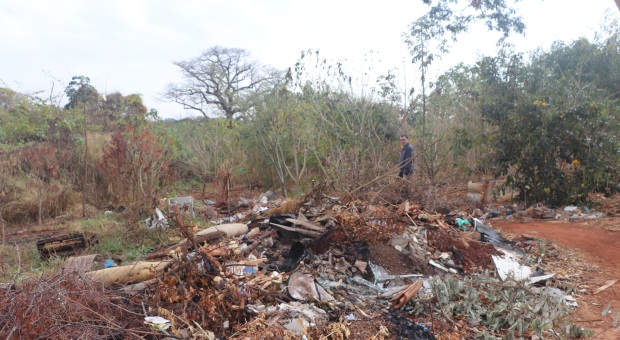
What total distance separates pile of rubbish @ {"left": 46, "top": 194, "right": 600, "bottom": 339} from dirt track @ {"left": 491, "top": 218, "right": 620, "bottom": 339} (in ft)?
0.64

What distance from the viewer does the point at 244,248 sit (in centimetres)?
466

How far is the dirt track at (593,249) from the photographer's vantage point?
344 centimetres

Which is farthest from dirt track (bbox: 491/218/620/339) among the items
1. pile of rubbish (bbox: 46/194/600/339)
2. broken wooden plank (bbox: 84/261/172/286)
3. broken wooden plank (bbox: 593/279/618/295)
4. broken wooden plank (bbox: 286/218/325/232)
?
broken wooden plank (bbox: 84/261/172/286)

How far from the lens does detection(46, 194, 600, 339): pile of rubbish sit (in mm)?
3008

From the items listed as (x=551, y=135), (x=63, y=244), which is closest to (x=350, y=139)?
(x=551, y=135)

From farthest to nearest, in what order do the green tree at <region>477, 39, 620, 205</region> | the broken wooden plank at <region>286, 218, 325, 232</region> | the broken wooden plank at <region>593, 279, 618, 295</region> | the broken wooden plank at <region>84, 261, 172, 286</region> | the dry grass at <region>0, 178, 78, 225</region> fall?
1. the dry grass at <region>0, 178, 78, 225</region>
2. the green tree at <region>477, 39, 620, 205</region>
3. the broken wooden plank at <region>286, 218, 325, 232</region>
4. the broken wooden plank at <region>593, 279, 618, 295</region>
5. the broken wooden plank at <region>84, 261, 172, 286</region>

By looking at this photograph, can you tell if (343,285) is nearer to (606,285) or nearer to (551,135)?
(606,285)

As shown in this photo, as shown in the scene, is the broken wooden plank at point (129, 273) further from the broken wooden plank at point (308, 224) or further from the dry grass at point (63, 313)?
the broken wooden plank at point (308, 224)

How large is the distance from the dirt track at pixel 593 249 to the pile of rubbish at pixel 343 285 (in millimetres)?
196

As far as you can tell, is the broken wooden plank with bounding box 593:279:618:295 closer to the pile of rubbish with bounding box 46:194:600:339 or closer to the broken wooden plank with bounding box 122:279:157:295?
the pile of rubbish with bounding box 46:194:600:339

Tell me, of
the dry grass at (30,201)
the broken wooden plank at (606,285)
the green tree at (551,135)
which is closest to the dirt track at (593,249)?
the broken wooden plank at (606,285)

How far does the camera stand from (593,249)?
17.1 feet

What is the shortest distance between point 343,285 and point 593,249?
3.63m

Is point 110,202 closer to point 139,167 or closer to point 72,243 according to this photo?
point 139,167
